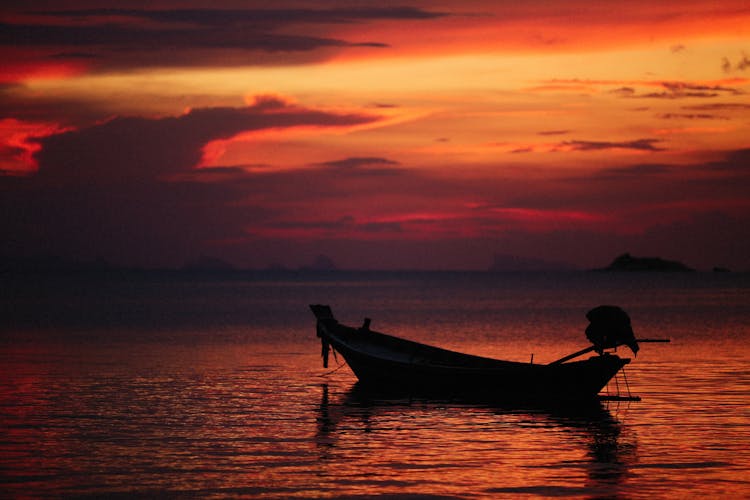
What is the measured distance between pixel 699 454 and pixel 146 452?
13586mm

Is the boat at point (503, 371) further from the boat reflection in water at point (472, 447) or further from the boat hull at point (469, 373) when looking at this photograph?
the boat reflection in water at point (472, 447)

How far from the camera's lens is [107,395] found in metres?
36.5

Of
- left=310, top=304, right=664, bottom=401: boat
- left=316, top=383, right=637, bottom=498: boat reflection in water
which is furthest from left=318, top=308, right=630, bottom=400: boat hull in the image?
left=316, top=383, right=637, bottom=498: boat reflection in water

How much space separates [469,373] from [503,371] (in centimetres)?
116

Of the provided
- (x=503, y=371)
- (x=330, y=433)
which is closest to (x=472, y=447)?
(x=330, y=433)

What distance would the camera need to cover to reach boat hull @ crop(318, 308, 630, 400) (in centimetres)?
3381

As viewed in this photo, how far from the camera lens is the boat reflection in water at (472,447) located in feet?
72.1

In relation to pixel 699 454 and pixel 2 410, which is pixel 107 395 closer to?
pixel 2 410

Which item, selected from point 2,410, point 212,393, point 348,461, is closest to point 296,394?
point 212,393

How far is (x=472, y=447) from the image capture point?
26.2 meters

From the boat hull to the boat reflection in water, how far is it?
61 centimetres

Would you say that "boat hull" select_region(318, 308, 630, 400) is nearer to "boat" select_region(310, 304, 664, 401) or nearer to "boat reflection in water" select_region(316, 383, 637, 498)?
"boat" select_region(310, 304, 664, 401)

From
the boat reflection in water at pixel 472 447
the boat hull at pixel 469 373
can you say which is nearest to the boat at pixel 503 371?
the boat hull at pixel 469 373

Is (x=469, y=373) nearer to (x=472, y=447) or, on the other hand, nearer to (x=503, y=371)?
(x=503, y=371)
